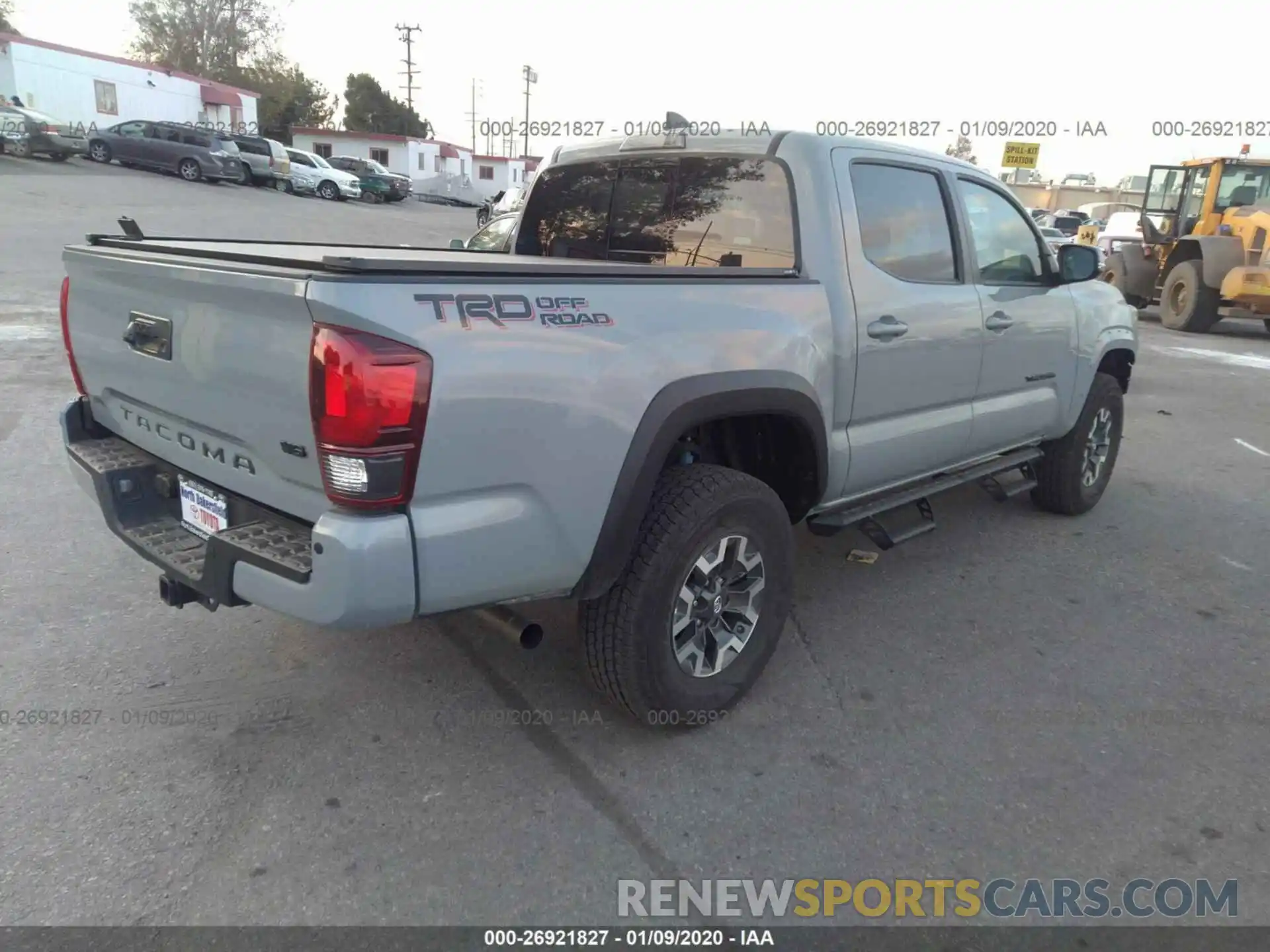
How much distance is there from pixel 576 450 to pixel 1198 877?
207cm

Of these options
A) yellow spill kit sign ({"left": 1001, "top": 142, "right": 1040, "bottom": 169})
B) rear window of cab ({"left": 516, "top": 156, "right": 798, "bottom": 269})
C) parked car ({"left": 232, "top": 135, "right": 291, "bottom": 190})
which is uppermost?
yellow spill kit sign ({"left": 1001, "top": 142, "right": 1040, "bottom": 169})

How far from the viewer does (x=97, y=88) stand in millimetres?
36844

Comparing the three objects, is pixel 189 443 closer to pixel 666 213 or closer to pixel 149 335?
pixel 149 335

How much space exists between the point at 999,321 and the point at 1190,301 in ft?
42.5

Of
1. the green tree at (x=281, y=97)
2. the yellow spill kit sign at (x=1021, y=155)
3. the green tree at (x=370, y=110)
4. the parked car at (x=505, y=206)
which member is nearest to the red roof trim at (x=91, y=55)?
the green tree at (x=281, y=97)

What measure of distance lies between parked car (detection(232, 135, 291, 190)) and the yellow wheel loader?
87.6 ft

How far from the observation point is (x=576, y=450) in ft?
8.07

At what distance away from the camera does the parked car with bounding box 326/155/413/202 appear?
36500 millimetres

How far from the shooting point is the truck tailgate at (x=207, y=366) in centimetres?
224

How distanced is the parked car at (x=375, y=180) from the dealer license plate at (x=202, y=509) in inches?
1430

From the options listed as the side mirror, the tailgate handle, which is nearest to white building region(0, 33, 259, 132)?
the tailgate handle

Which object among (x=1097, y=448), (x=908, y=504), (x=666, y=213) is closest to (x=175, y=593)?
(x=666, y=213)

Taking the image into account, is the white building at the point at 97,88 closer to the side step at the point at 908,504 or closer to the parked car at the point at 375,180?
the parked car at the point at 375,180

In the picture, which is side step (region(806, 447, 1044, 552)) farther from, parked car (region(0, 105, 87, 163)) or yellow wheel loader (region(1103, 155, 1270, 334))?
parked car (region(0, 105, 87, 163))
